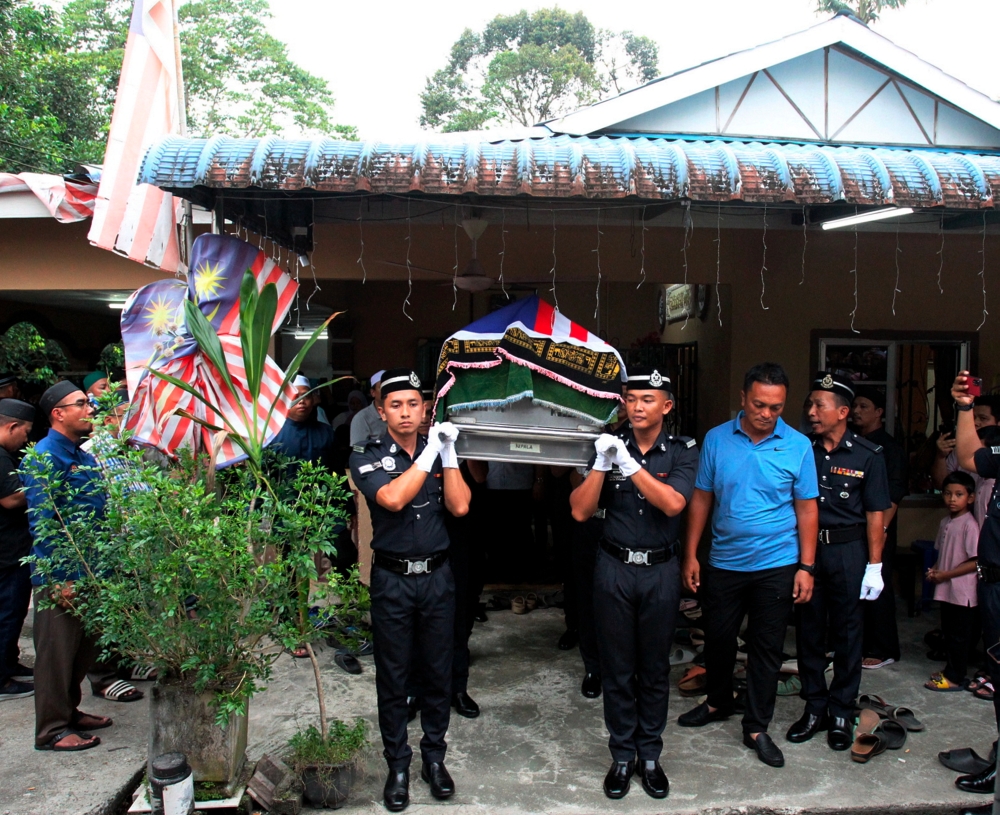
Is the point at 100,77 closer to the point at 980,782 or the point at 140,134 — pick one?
the point at 140,134

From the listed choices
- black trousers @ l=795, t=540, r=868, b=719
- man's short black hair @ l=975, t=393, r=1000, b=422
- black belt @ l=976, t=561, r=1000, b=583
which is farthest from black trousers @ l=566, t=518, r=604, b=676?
man's short black hair @ l=975, t=393, r=1000, b=422

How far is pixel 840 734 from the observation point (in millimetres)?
4086

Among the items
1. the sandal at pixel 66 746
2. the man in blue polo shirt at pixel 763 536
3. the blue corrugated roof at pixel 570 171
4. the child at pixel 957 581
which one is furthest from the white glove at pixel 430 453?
the child at pixel 957 581

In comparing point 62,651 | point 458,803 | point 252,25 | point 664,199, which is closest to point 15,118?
point 62,651

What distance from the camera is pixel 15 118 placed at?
38.2 feet

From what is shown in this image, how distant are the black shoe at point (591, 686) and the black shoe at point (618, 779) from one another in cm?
105

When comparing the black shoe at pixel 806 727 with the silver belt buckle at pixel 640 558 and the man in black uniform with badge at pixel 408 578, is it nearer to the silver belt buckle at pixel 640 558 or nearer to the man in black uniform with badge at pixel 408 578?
the silver belt buckle at pixel 640 558

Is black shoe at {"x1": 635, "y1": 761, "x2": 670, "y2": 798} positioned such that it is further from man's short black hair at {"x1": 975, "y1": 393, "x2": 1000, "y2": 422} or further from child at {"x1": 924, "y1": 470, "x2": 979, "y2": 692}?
man's short black hair at {"x1": 975, "y1": 393, "x2": 1000, "y2": 422}

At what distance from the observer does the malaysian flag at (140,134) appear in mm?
→ 4973

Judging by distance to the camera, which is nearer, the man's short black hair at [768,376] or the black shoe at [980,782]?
the black shoe at [980,782]

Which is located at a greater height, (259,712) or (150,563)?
(150,563)

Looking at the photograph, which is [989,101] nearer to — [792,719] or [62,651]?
[792,719]

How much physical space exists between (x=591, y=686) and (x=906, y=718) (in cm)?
168

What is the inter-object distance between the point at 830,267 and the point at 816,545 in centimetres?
368
